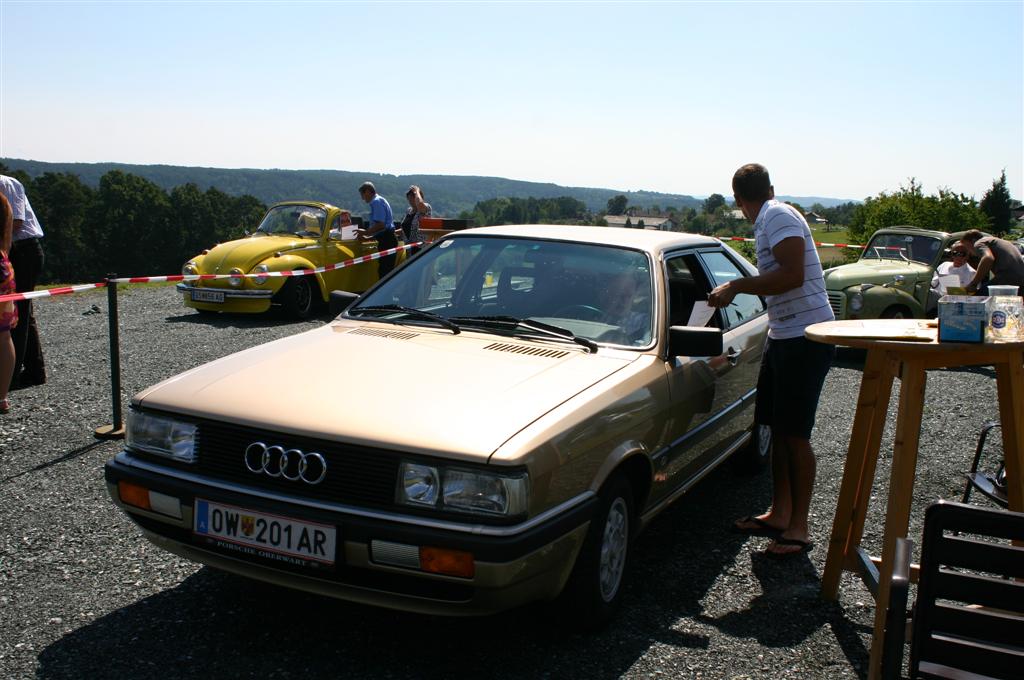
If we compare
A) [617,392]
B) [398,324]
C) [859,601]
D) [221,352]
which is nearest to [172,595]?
[398,324]

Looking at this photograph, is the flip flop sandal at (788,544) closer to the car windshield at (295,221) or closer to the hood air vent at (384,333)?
the hood air vent at (384,333)

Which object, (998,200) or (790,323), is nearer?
(790,323)

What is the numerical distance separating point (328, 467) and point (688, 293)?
8.13 ft

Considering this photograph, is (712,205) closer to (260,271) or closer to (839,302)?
(839,302)

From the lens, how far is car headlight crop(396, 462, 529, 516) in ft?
9.50

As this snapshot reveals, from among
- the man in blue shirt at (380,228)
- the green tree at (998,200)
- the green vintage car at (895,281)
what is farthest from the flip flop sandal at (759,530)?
the green tree at (998,200)

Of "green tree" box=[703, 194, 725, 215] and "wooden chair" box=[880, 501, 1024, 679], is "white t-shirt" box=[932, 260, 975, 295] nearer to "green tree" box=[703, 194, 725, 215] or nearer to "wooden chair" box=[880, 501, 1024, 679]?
"wooden chair" box=[880, 501, 1024, 679]

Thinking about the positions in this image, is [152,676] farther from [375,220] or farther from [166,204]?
[166,204]

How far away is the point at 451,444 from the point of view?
2.93 metres

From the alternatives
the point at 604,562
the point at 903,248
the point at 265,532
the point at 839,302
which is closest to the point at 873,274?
the point at 839,302

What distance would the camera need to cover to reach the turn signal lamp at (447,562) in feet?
9.37

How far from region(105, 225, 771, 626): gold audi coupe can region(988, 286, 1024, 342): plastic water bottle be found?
42.3 inches

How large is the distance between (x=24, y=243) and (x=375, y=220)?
699 cm

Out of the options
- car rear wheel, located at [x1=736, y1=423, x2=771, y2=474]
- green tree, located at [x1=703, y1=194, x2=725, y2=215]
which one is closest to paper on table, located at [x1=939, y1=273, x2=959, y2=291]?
car rear wheel, located at [x1=736, y1=423, x2=771, y2=474]
